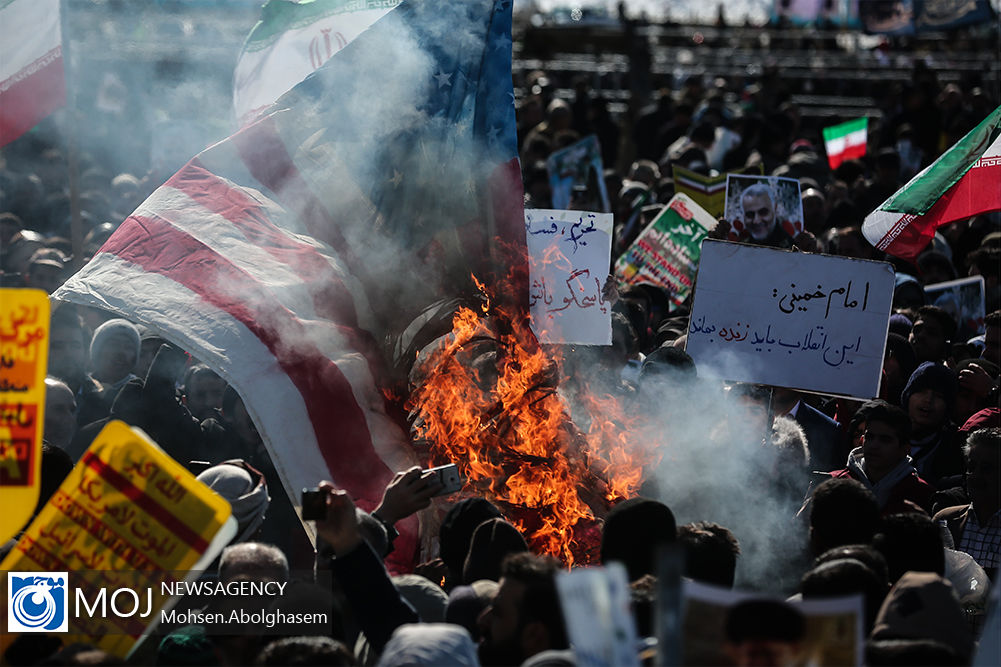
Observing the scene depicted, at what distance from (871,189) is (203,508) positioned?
833 centimetres

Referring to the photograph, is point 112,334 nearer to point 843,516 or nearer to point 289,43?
point 289,43

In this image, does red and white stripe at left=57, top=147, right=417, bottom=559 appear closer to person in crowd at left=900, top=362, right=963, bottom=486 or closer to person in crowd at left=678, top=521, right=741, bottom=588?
person in crowd at left=678, top=521, right=741, bottom=588

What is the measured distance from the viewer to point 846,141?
1243 centimetres

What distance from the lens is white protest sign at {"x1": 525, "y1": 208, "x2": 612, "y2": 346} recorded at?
5.50 meters

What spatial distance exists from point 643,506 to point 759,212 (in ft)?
14.6

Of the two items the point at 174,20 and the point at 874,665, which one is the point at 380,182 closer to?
the point at 874,665

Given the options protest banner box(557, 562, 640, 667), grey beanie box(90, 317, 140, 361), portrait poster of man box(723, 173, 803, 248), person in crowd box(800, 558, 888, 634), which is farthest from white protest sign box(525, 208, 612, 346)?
protest banner box(557, 562, 640, 667)

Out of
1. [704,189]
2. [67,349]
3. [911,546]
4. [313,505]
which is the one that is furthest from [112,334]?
[704,189]

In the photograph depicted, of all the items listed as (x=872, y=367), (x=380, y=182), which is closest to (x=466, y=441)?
(x=380, y=182)

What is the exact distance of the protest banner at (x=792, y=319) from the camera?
17.1ft

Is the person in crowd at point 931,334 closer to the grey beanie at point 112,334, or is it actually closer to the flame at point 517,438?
the flame at point 517,438

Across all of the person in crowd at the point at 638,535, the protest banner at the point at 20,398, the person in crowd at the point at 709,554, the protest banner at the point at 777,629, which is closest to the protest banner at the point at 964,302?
the person in crowd at the point at 709,554

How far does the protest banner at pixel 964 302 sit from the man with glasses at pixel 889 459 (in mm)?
2759

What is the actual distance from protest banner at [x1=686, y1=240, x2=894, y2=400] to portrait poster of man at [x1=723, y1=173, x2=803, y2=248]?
2415 millimetres
